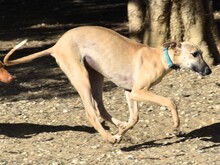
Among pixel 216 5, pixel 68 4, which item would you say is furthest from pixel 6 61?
pixel 68 4

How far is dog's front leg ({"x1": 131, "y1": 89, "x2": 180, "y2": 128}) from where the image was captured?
310 inches

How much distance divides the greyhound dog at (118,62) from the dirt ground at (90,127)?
0.40m

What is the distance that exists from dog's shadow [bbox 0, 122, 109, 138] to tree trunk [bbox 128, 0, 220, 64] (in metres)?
3.55

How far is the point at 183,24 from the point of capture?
39.9 ft

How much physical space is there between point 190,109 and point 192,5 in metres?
2.86

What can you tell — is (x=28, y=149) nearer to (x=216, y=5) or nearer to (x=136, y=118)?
(x=136, y=118)

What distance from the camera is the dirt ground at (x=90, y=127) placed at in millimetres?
7730

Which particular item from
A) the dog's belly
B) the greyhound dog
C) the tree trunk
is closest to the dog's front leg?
the greyhound dog

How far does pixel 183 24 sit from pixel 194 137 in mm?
4000

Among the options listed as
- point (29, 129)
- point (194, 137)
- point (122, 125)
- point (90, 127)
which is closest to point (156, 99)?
point (122, 125)

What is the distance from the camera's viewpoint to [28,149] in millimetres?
8086

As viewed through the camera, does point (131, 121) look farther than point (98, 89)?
No

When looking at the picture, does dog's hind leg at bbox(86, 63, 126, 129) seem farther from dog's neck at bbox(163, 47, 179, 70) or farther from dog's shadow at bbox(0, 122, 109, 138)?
dog's neck at bbox(163, 47, 179, 70)

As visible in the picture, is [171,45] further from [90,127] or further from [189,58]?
[90,127]
